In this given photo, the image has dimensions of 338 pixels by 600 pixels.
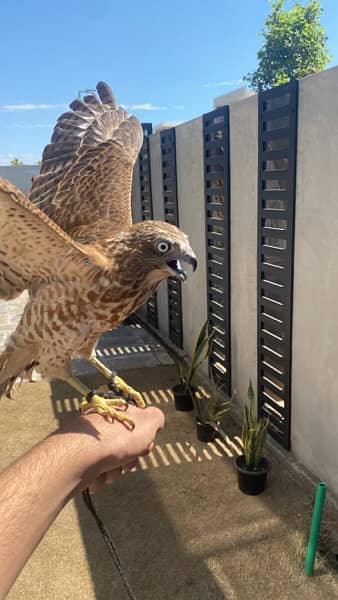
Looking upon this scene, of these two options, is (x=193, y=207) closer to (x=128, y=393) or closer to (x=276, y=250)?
(x=276, y=250)

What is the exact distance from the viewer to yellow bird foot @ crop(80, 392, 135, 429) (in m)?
1.77

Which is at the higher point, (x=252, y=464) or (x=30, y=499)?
(x=30, y=499)

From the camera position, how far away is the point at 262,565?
289cm

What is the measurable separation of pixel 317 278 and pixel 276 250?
1.74ft

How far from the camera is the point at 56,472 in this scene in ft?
4.25

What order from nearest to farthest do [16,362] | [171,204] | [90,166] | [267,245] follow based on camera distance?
1. [16,362]
2. [90,166]
3. [267,245]
4. [171,204]

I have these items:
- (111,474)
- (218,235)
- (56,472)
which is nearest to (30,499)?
(56,472)

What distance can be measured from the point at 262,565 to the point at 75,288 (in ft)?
7.05

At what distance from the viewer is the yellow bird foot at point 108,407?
177 cm

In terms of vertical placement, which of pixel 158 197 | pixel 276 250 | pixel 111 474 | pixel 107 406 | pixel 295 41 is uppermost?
pixel 295 41

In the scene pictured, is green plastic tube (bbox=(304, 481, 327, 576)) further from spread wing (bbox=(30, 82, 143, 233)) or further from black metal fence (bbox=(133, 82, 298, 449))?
spread wing (bbox=(30, 82, 143, 233))

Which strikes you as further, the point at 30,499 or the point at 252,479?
the point at 252,479

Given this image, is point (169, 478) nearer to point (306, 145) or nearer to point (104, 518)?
point (104, 518)

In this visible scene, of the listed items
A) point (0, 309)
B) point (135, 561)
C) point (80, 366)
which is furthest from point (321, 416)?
point (0, 309)
